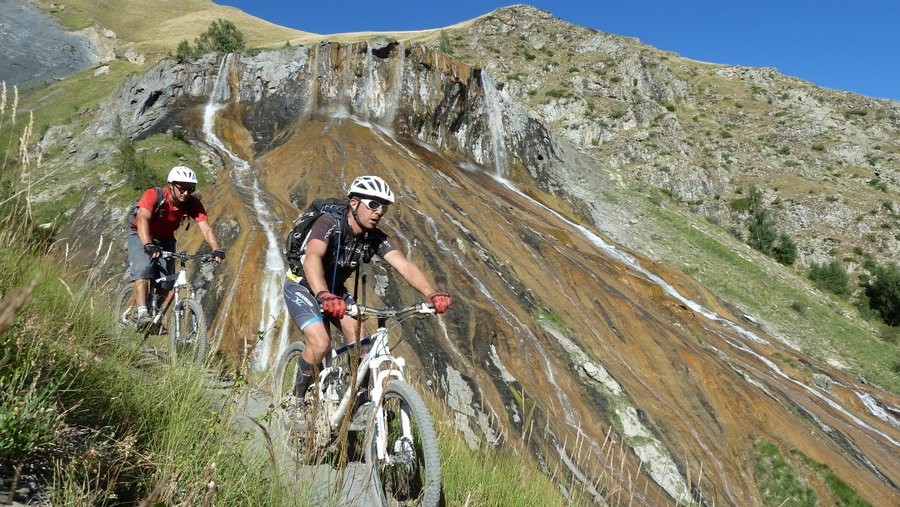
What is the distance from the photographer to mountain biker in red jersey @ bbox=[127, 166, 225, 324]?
7.15 m

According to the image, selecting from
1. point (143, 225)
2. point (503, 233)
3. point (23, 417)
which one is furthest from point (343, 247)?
point (503, 233)

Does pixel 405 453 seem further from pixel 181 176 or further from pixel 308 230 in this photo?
pixel 181 176

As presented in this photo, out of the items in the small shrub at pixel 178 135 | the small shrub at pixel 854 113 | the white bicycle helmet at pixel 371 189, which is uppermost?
the small shrub at pixel 854 113

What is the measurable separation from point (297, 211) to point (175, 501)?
53.1ft

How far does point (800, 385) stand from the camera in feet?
67.6

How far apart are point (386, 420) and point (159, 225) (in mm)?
5200

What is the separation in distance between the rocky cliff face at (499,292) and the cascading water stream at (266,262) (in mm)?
64

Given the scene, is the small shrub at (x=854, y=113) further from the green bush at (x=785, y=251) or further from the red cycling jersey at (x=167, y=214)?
the red cycling jersey at (x=167, y=214)

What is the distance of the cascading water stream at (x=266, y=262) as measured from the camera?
11672 millimetres

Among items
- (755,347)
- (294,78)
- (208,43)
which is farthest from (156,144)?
(208,43)

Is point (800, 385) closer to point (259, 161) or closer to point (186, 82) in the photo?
point (259, 161)

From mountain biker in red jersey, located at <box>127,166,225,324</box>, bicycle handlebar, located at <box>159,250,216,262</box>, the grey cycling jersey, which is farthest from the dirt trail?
mountain biker in red jersey, located at <box>127,166,225,324</box>

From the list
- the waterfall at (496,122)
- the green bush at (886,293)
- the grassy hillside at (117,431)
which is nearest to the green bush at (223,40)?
the waterfall at (496,122)

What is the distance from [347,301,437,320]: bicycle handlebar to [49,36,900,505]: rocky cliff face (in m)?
0.73
